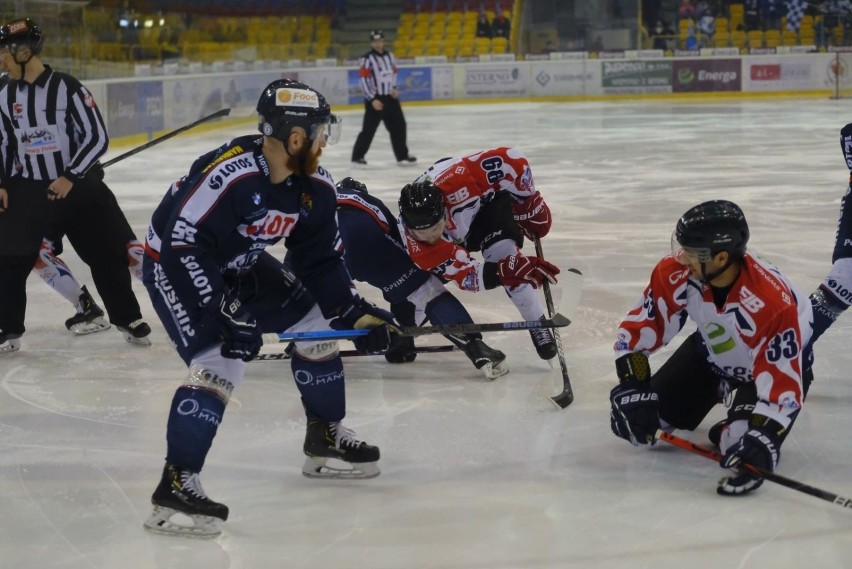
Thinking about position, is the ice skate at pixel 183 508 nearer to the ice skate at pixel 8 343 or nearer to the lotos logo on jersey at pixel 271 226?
the lotos logo on jersey at pixel 271 226

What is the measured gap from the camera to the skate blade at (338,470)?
107 inches

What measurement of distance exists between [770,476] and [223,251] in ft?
4.25

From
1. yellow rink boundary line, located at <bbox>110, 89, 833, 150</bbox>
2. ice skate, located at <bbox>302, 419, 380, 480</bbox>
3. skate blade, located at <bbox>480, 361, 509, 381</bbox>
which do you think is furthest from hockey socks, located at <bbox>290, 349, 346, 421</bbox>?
yellow rink boundary line, located at <bbox>110, 89, 833, 150</bbox>

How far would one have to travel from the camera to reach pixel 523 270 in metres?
3.56

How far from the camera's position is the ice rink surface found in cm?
229

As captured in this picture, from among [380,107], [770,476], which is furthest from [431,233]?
[380,107]

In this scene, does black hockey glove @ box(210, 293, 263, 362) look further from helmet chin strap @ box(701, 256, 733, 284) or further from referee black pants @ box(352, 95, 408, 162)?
referee black pants @ box(352, 95, 408, 162)

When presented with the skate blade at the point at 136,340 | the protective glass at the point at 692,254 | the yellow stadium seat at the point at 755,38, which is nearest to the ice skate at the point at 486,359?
the protective glass at the point at 692,254

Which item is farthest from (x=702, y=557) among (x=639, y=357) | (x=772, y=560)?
(x=639, y=357)

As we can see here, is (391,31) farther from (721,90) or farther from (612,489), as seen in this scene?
(612,489)

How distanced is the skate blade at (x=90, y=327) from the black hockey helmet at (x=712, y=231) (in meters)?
2.65

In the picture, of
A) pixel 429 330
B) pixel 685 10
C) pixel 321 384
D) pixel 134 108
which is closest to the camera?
pixel 321 384

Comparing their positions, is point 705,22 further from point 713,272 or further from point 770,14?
point 713,272

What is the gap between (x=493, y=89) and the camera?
17641 mm
